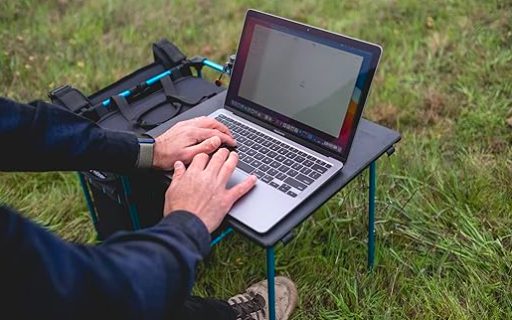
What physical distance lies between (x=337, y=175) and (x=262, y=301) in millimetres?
600

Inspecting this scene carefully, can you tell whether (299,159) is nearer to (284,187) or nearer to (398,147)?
(284,187)

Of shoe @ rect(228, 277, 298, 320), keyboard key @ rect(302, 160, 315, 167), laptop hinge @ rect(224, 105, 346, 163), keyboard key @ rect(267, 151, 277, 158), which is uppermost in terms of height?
laptop hinge @ rect(224, 105, 346, 163)

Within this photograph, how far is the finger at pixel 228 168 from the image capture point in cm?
136

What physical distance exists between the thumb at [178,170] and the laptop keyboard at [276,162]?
0.17m

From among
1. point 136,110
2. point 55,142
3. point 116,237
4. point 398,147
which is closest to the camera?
point 116,237

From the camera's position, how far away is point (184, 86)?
6.72 feet

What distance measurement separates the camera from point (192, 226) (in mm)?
1162

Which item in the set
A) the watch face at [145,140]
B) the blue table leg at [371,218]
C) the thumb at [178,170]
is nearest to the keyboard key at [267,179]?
the thumb at [178,170]

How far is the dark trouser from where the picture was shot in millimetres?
1471

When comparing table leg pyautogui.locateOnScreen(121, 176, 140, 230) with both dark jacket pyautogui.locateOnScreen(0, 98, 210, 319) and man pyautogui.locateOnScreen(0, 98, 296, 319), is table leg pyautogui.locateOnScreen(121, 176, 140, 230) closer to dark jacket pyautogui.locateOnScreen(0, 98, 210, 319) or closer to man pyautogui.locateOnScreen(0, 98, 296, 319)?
man pyautogui.locateOnScreen(0, 98, 296, 319)

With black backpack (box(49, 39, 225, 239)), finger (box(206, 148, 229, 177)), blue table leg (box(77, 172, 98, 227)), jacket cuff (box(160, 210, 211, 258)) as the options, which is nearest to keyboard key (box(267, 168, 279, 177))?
finger (box(206, 148, 229, 177))

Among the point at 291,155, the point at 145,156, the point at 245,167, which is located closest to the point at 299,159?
the point at 291,155

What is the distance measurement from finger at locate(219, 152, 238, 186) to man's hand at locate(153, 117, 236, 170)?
75mm

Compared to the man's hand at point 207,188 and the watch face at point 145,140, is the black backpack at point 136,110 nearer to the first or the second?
the watch face at point 145,140
